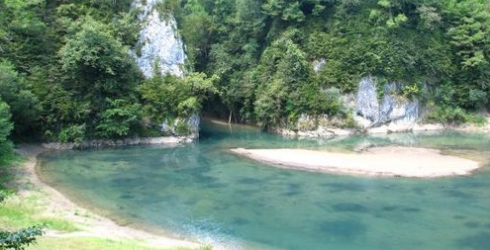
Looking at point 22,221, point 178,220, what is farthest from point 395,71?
point 22,221

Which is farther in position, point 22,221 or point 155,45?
point 155,45

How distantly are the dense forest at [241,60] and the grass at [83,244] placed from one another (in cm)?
2474

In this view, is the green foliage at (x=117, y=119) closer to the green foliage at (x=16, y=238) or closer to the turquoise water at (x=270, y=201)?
the turquoise water at (x=270, y=201)

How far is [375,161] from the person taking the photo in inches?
1505

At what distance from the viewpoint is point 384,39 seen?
59.4 meters

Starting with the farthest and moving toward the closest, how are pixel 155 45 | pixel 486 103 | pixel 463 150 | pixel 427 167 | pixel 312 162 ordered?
1. pixel 486 103
2. pixel 155 45
3. pixel 463 150
4. pixel 312 162
5. pixel 427 167

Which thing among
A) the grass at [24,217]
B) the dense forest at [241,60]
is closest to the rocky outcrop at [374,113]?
the dense forest at [241,60]

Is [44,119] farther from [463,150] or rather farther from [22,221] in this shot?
[463,150]

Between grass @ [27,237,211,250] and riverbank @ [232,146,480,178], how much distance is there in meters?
19.7

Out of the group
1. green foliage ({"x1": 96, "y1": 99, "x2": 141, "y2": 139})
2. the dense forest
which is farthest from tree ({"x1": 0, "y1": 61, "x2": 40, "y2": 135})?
green foliage ({"x1": 96, "y1": 99, "x2": 141, "y2": 139})

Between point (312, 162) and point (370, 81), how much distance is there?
24143 mm

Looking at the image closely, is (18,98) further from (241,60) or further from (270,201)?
(241,60)

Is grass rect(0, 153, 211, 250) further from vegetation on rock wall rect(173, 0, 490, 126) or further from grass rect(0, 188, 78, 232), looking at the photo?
vegetation on rock wall rect(173, 0, 490, 126)

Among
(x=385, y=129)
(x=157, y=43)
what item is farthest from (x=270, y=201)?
(x=385, y=129)
